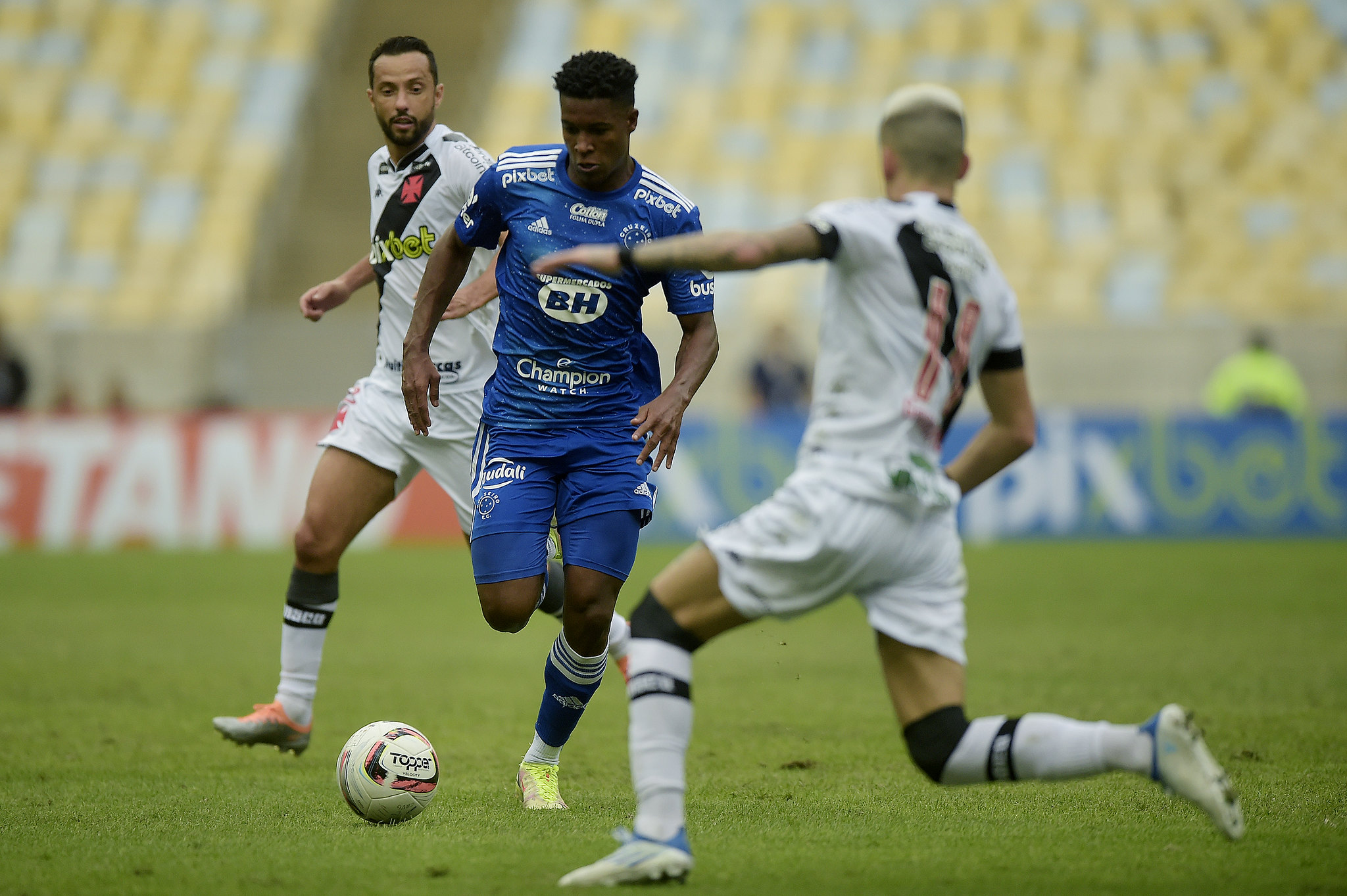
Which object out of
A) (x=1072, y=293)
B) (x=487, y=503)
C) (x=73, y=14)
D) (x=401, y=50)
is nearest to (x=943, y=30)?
(x=1072, y=293)

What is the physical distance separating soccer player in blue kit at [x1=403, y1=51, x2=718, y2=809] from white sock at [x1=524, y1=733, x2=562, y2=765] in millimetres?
32

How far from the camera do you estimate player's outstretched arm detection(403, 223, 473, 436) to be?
5.86 metres

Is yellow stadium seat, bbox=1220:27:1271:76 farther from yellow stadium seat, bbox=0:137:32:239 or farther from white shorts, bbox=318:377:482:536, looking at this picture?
white shorts, bbox=318:377:482:536

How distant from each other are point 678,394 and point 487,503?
2.72 feet

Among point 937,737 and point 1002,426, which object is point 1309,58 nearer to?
point 1002,426

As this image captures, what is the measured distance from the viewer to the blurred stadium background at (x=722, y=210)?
17.6m

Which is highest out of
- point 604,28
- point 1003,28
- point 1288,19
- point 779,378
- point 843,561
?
point 604,28

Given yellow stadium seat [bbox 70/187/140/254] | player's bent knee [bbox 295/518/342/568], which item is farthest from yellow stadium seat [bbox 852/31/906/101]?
player's bent knee [bbox 295/518/342/568]

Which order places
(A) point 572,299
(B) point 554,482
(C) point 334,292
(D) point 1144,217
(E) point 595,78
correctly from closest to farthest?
(E) point 595,78
(A) point 572,299
(B) point 554,482
(C) point 334,292
(D) point 1144,217

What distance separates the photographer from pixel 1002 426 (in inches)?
182

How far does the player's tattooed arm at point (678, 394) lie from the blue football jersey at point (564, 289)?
0.28ft

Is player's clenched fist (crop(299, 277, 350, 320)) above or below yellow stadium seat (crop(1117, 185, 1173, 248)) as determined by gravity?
below

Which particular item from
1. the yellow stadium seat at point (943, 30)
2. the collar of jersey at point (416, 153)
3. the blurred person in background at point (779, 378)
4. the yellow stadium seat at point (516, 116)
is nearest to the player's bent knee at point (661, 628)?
the collar of jersey at point (416, 153)

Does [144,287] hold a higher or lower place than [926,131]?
higher
